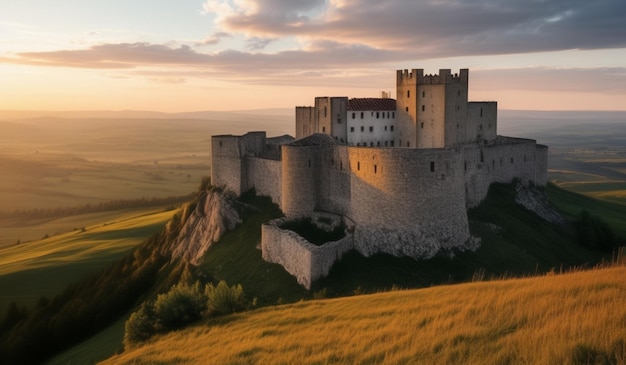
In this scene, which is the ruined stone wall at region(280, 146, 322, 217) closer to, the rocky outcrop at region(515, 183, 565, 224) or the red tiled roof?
the red tiled roof

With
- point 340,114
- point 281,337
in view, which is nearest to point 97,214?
point 340,114

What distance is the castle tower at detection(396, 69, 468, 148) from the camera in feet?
190

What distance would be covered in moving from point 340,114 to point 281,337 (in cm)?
4230

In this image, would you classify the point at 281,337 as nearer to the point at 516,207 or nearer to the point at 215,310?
the point at 215,310

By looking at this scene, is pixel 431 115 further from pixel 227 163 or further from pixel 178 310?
pixel 178 310

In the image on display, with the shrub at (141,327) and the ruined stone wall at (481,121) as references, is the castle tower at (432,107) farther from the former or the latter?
the shrub at (141,327)

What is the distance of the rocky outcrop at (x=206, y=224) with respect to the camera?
56.5 m

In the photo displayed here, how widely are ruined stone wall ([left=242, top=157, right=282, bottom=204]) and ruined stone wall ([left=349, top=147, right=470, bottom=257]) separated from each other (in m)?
12.3

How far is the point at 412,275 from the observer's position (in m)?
41.7

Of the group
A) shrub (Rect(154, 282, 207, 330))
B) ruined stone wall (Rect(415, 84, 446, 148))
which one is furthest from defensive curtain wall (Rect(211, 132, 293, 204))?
shrub (Rect(154, 282, 207, 330))

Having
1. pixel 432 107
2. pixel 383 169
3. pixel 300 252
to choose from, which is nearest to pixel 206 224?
pixel 300 252

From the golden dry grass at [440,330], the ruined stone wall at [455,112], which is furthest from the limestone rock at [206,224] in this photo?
the golden dry grass at [440,330]

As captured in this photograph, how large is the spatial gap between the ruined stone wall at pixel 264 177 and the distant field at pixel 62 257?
37.6 meters

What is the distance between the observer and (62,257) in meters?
92.7
